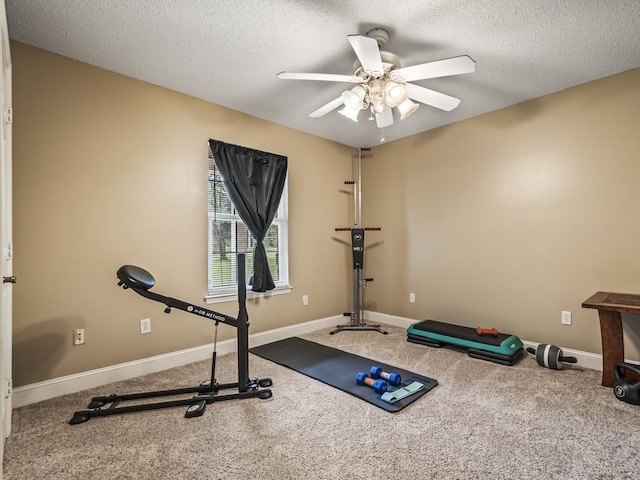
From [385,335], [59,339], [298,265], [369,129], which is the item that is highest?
[369,129]

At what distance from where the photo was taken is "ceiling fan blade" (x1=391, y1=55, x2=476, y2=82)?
195cm

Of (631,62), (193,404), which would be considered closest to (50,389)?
(193,404)

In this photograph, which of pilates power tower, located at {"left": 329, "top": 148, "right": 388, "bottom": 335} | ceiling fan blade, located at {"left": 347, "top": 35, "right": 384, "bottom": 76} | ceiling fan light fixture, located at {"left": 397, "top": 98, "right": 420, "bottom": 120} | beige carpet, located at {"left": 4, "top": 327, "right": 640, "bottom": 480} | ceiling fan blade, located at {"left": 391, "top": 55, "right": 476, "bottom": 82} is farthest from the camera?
pilates power tower, located at {"left": 329, "top": 148, "right": 388, "bottom": 335}

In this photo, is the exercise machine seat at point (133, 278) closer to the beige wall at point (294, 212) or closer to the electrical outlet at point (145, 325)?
the beige wall at point (294, 212)

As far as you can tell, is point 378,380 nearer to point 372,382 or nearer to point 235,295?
point 372,382

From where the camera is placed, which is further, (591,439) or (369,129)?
(369,129)

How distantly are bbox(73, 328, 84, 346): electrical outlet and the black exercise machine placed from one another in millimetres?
497

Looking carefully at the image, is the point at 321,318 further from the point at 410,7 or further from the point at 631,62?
the point at 631,62

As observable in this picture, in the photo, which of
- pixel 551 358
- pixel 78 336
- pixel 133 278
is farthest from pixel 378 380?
pixel 78 336

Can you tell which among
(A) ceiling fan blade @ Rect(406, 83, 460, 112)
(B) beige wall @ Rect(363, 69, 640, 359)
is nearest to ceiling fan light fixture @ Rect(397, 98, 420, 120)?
(A) ceiling fan blade @ Rect(406, 83, 460, 112)

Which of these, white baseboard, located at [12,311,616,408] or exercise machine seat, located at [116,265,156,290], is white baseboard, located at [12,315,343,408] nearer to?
white baseboard, located at [12,311,616,408]

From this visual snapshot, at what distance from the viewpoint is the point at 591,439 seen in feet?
6.00

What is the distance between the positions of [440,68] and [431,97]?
45cm

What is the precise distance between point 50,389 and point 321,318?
9.04ft
